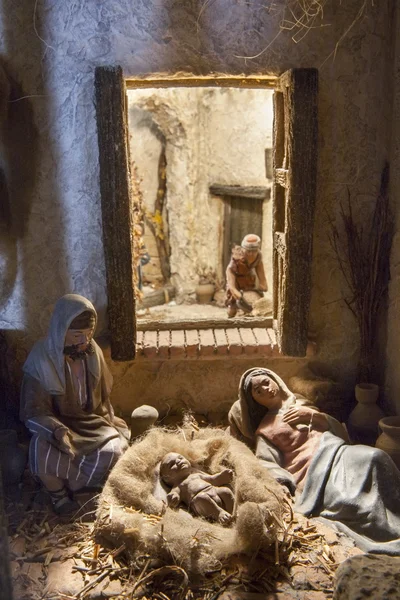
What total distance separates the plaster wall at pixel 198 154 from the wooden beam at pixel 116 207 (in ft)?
12.8

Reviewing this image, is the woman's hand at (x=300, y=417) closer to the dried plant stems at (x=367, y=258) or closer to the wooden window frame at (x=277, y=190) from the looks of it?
the wooden window frame at (x=277, y=190)

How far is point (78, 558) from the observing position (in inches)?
149

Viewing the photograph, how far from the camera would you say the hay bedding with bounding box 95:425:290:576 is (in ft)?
11.8

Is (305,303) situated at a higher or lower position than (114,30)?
lower

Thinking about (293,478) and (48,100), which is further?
(48,100)

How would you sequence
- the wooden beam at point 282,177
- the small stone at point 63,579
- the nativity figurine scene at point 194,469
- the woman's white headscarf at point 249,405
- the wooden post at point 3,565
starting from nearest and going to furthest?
the wooden post at point 3,565 → the small stone at point 63,579 → the nativity figurine scene at point 194,469 → the woman's white headscarf at point 249,405 → the wooden beam at point 282,177

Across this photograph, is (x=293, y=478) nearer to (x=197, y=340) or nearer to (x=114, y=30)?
(x=197, y=340)

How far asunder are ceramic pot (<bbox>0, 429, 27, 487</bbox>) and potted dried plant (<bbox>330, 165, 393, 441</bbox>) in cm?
238

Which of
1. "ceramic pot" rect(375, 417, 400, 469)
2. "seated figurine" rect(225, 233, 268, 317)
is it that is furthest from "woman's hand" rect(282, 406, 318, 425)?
"seated figurine" rect(225, 233, 268, 317)

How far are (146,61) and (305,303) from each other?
6.67 ft

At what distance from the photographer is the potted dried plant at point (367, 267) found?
487 centimetres

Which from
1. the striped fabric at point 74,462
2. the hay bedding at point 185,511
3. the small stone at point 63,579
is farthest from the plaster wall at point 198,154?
the small stone at point 63,579

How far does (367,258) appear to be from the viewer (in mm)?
4934

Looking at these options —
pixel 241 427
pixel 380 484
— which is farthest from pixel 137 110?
pixel 380 484
